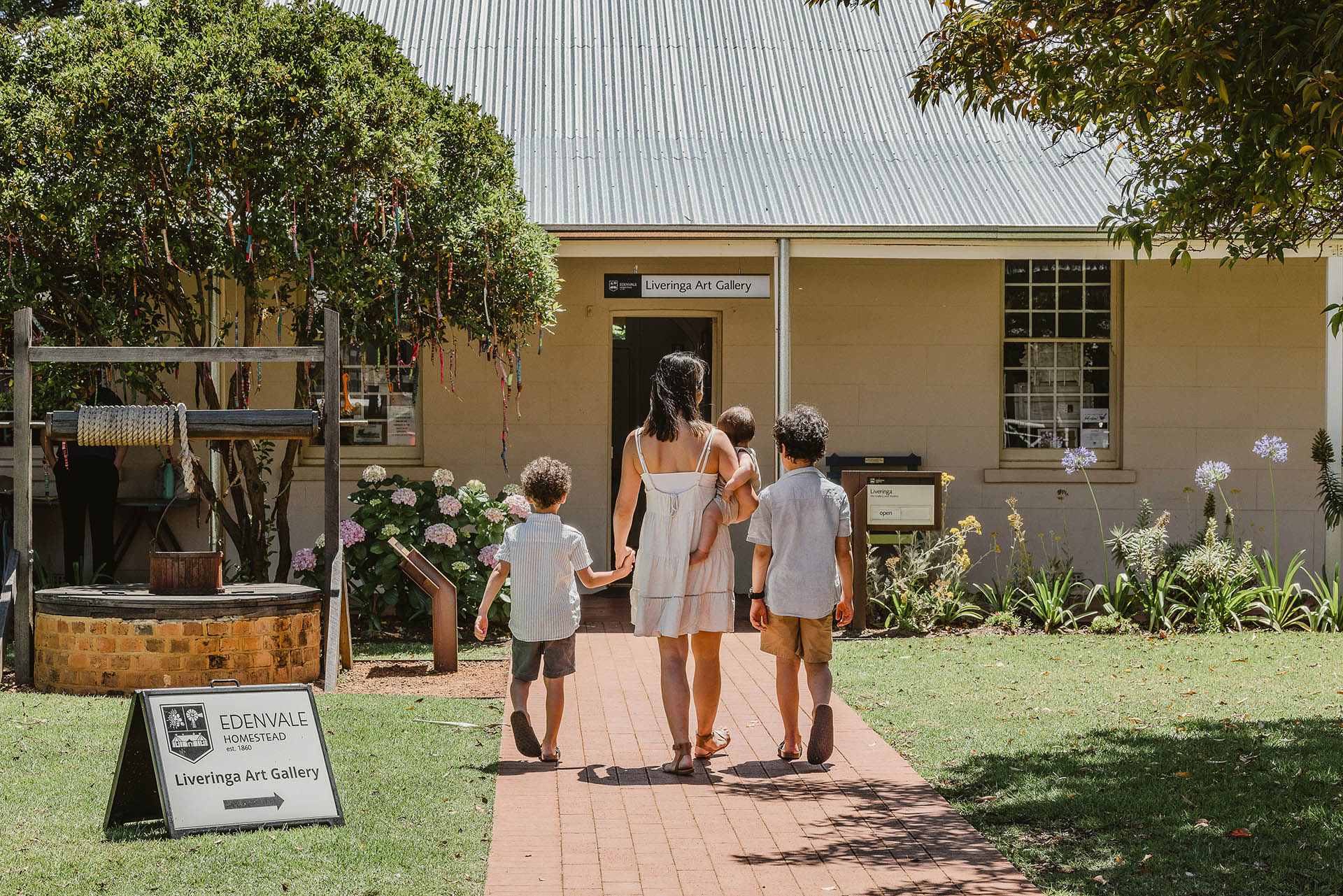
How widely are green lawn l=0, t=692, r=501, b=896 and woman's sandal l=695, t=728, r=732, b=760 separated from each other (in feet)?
3.06


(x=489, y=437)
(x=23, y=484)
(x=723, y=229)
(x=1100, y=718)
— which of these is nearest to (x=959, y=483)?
(x=723, y=229)

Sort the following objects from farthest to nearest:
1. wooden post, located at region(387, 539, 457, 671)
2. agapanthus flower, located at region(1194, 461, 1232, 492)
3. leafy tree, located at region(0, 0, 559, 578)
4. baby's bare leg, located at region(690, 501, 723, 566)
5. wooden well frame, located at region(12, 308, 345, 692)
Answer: agapanthus flower, located at region(1194, 461, 1232, 492), wooden post, located at region(387, 539, 457, 671), leafy tree, located at region(0, 0, 559, 578), wooden well frame, located at region(12, 308, 345, 692), baby's bare leg, located at region(690, 501, 723, 566)

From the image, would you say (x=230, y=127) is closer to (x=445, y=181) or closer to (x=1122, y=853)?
(x=445, y=181)

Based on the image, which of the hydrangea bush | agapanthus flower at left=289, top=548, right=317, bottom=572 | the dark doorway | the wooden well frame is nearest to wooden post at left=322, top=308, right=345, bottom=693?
the wooden well frame

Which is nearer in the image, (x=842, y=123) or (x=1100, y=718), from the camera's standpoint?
(x=1100, y=718)

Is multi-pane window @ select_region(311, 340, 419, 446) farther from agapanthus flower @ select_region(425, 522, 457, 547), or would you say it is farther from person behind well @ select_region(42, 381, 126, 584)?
agapanthus flower @ select_region(425, 522, 457, 547)

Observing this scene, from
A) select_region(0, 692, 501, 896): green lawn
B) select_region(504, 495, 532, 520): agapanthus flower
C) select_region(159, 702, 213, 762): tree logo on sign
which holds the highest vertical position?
select_region(504, 495, 532, 520): agapanthus flower

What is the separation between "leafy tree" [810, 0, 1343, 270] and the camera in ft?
14.9

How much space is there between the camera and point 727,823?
5.02 metres

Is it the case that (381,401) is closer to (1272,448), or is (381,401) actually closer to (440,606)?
(440,606)

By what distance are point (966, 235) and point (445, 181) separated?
4.07 metres

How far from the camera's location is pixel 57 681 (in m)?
7.30

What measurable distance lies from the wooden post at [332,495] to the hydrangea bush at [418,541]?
134cm

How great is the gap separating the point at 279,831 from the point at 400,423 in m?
7.54
